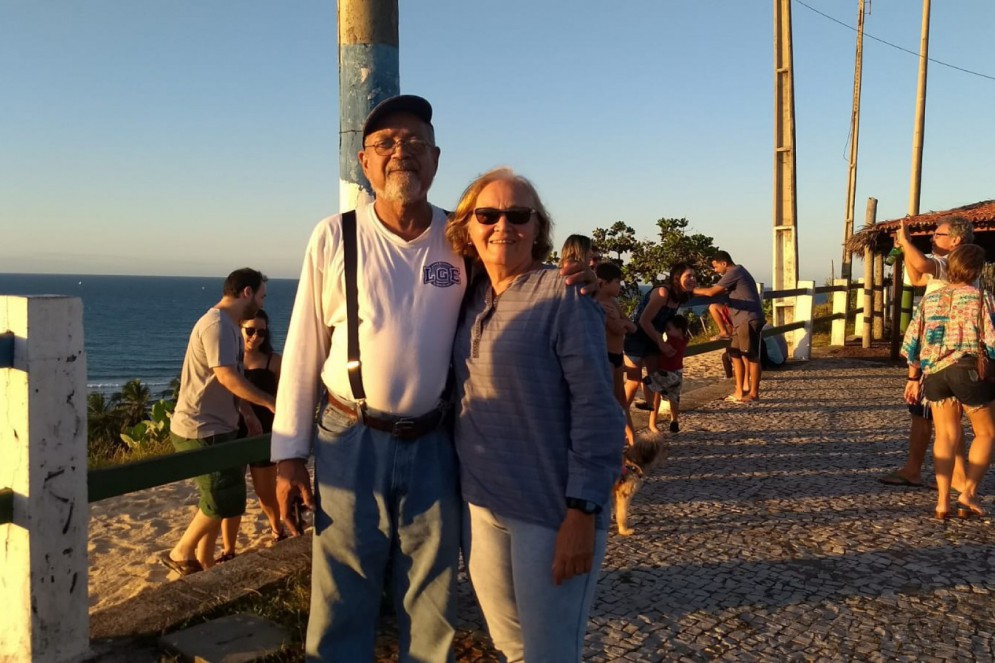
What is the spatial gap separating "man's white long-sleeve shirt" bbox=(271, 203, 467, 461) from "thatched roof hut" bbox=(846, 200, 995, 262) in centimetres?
1176

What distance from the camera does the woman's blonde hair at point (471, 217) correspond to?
2.25m

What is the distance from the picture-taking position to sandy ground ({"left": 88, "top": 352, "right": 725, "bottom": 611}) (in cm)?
494

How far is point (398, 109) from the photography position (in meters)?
2.47

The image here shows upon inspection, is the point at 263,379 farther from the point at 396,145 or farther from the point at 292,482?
the point at 396,145

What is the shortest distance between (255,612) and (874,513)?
3781mm

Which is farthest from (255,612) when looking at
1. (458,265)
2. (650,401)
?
(650,401)

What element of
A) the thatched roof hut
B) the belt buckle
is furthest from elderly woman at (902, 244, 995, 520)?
the thatched roof hut

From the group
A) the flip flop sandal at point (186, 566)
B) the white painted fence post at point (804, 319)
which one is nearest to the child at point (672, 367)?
the flip flop sandal at point (186, 566)

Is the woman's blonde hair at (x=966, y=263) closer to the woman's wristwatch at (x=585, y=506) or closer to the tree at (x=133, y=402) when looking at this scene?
the woman's wristwatch at (x=585, y=506)

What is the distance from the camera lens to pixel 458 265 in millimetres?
2404

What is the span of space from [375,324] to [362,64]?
56.9 inches

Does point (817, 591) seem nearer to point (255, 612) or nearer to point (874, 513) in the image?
point (874, 513)

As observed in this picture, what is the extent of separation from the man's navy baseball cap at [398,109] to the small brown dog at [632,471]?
2.40 metres

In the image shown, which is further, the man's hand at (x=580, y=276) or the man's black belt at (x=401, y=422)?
the man's black belt at (x=401, y=422)
